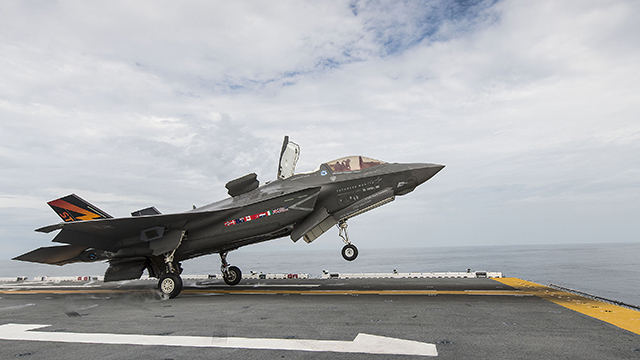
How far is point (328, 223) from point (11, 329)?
9.10 meters

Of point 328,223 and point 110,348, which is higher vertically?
point 328,223

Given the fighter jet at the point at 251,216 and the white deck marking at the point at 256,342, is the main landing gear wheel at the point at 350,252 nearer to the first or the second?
the fighter jet at the point at 251,216

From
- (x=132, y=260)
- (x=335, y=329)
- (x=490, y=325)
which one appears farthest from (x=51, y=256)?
(x=490, y=325)

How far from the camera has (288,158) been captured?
45.1ft

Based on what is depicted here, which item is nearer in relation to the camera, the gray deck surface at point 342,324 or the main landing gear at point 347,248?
the gray deck surface at point 342,324

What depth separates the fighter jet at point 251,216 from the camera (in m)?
12.4

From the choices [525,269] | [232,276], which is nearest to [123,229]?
[232,276]

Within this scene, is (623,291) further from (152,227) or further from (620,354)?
(152,227)

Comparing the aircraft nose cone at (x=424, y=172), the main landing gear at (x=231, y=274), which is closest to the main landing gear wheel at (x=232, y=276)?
the main landing gear at (x=231, y=274)

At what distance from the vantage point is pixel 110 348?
5.65 metres

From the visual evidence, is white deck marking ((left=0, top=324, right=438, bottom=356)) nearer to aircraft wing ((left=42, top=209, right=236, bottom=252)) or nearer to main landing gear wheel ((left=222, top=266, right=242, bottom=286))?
aircraft wing ((left=42, top=209, right=236, bottom=252))

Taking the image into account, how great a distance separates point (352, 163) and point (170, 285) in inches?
311

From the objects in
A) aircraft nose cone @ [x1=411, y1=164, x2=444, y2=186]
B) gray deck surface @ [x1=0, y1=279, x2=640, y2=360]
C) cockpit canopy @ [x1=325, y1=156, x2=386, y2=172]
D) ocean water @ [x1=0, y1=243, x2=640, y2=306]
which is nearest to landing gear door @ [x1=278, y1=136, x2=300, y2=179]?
cockpit canopy @ [x1=325, y1=156, x2=386, y2=172]

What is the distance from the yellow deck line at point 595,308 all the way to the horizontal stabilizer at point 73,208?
16.2 m
